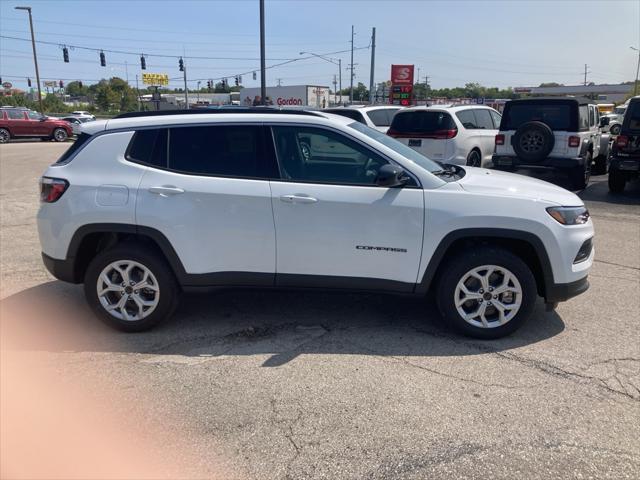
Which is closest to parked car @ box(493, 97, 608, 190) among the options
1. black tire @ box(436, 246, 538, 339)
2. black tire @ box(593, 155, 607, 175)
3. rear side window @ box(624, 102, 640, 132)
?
rear side window @ box(624, 102, 640, 132)

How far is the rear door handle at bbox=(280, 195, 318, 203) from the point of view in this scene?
4047 millimetres

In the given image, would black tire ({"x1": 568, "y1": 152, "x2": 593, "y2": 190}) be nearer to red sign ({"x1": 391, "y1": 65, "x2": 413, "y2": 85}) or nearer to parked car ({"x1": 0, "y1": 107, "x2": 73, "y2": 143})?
parked car ({"x1": 0, "y1": 107, "x2": 73, "y2": 143})

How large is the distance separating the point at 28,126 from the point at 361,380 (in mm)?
28732

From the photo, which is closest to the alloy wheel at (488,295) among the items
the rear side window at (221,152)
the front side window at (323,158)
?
the front side window at (323,158)

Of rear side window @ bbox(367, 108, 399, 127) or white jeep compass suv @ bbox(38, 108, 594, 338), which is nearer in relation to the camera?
white jeep compass suv @ bbox(38, 108, 594, 338)

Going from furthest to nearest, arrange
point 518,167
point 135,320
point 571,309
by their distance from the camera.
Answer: point 518,167, point 571,309, point 135,320

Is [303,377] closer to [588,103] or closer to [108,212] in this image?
[108,212]

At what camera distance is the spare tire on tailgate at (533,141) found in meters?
10.4

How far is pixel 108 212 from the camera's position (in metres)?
4.20

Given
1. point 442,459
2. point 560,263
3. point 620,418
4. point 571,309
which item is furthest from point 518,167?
point 442,459

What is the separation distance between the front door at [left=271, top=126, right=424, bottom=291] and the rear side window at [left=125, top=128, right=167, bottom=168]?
3.02 ft

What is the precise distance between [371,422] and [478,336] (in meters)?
1.47

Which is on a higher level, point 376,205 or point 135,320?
point 376,205

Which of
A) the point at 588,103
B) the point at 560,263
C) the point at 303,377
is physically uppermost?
the point at 588,103
